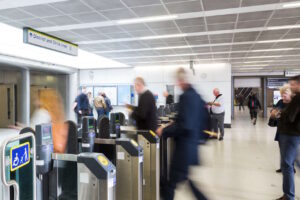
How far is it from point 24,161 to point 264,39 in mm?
6575

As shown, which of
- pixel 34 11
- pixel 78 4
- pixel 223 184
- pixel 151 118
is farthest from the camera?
pixel 34 11

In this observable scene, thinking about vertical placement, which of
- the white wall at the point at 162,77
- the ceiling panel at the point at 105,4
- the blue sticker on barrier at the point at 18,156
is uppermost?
the ceiling panel at the point at 105,4

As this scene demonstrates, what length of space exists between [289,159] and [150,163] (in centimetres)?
147

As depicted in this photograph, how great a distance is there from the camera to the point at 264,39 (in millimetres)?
6551

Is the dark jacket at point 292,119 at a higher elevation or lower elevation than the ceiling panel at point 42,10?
lower

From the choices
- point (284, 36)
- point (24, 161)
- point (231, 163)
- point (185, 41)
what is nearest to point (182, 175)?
point (24, 161)

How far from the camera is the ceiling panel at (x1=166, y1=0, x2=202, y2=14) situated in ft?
13.3

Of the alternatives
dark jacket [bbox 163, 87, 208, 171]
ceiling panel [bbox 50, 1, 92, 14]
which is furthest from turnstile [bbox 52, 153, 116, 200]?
ceiling panel [bbox 50, 1, 92, 14]

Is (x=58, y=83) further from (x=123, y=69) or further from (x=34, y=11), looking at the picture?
(x=34, y=11)

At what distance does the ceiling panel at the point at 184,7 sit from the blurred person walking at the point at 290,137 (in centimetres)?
208

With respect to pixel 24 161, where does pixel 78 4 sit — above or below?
above

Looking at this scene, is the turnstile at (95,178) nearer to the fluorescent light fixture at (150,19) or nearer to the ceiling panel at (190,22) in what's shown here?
the fluorescent light fixture at (150,19)

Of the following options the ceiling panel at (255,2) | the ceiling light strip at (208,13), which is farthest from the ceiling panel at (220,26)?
the ceiling panel at (255,2)

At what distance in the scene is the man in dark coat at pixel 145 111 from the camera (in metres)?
2.87
